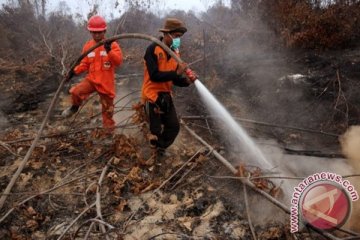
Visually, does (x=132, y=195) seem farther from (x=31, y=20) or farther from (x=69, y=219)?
(x=31, y=20)

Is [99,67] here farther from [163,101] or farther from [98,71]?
[163,101]

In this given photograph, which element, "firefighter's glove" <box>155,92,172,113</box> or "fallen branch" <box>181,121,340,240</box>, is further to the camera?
"firefighter's glove" <box>155,92,172,113</box>

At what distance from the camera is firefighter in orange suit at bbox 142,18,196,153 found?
464 centimetres

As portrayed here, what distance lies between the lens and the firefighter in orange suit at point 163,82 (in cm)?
464

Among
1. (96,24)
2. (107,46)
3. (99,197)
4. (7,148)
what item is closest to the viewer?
(99,197)

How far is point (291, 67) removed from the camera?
7.79 meters

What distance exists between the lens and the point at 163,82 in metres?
4.86

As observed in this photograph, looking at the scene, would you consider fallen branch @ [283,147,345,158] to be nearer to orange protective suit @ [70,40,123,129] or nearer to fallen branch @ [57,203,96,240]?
orange protective suit @ [70,40,123,129]

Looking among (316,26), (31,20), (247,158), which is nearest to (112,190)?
(247,158)

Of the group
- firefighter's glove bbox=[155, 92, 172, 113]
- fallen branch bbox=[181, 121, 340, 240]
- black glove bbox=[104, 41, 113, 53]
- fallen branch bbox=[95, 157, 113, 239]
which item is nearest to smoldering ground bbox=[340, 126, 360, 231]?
fallen branch bbox=[181, 121, 340, 240]

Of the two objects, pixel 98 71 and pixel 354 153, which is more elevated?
pixel 98 71

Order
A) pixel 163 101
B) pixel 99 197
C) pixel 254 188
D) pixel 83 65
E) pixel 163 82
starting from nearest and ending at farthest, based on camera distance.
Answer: pixel 254 188 < pixel 99 197 < pixel 163 82 < pixel 163 101 < pixel 83 65

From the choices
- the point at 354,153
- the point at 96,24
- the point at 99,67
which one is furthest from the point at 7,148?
the point at 354,153

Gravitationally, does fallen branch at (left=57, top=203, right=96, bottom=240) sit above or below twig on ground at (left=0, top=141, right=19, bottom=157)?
below
